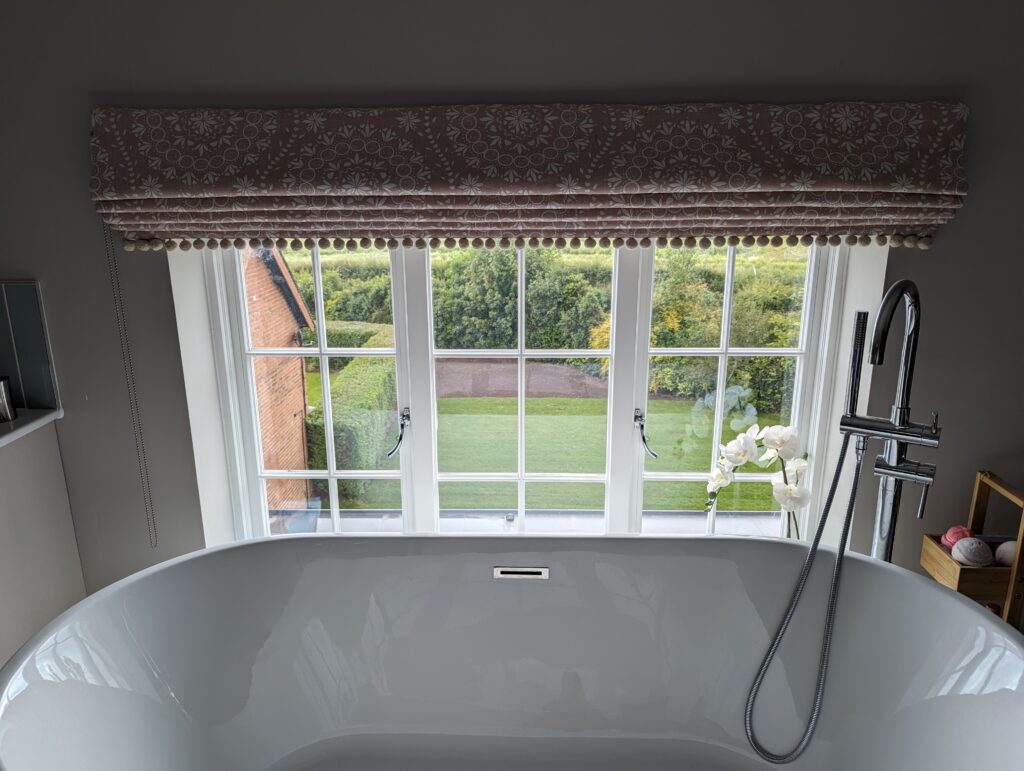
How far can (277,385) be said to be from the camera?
2.00 metres

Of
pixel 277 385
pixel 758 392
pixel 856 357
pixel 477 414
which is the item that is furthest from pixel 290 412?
pixel 856 357

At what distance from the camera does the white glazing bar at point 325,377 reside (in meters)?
1.91

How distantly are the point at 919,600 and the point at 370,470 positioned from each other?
1.49 metres

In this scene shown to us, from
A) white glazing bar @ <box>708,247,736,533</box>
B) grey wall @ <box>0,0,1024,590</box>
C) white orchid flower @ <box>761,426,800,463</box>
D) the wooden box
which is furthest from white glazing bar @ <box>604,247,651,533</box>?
the wooden box

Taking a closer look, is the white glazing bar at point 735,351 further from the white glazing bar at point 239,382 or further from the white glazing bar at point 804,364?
the white glazing bar at point 239,382

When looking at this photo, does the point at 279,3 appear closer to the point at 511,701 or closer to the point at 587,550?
the point at 587,550

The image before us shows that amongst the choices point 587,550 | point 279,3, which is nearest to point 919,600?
point 587,550

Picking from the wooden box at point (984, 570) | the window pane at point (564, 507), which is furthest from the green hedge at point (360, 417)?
the wooden box at point (984, 570)

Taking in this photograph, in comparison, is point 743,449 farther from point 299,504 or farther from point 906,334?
point 299,504

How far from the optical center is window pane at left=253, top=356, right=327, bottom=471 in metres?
1.99

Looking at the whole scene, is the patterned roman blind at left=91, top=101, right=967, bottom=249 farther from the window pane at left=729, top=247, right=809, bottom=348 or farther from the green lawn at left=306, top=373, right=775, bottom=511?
the green lawn at left=306, top=373, right=775, bottom=511

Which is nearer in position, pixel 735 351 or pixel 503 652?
pixel 503 652

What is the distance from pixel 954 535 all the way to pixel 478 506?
4.30 ft

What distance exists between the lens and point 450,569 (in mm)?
1608
